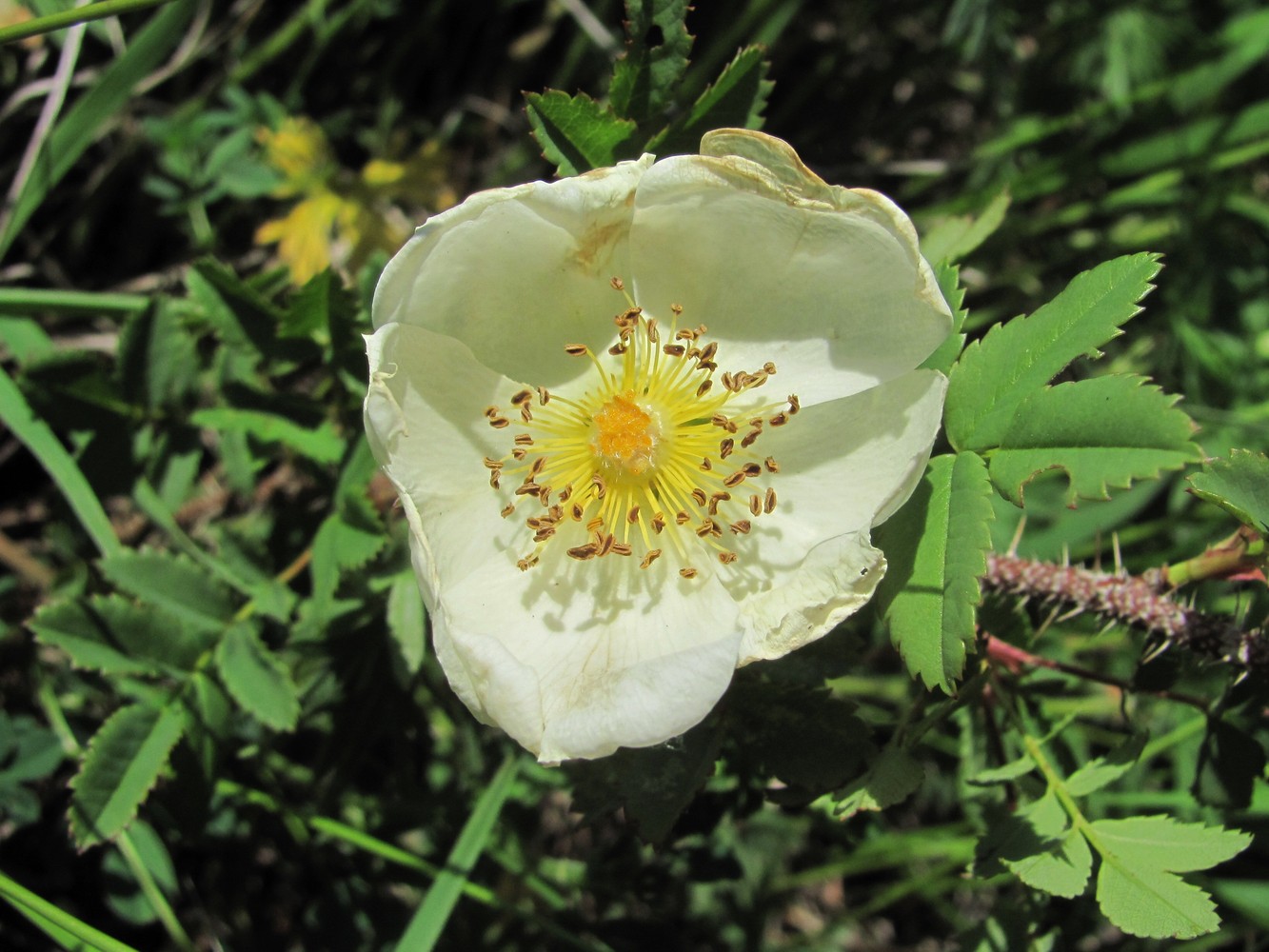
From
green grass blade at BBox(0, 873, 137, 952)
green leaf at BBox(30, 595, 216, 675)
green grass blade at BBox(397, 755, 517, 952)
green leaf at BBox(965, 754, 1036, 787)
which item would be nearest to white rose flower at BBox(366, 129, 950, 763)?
green leaf at BBox(965, 754, 1036, 787)


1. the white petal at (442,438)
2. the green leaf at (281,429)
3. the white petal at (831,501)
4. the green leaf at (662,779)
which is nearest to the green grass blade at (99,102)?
the green leaf at (281,429)

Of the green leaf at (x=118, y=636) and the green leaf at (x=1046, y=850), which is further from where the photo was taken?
the green leaf at (x=118, y=636)

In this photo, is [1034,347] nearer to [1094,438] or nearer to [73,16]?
[1094,438]

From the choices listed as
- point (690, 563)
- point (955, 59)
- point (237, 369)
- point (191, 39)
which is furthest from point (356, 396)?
point (955, 59)

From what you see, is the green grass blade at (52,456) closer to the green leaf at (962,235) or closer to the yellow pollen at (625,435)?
the yellow pollen at (625,435)

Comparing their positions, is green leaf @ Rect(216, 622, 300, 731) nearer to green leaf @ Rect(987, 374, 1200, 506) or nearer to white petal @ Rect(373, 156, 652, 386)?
white petal @ Rect(373, 156, 652, 386)

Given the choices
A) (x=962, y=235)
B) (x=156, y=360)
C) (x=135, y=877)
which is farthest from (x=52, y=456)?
(x=962, y=235)
